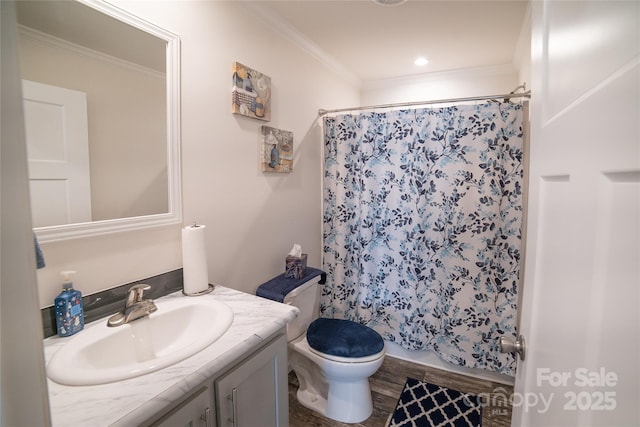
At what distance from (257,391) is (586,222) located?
1050 mm

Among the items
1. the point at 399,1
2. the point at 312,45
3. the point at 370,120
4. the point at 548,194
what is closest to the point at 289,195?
the point at 370,120

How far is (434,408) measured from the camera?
1.80 metres

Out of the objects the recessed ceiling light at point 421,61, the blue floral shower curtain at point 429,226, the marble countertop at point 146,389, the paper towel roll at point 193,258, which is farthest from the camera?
the recessed ceiling light at point 421,61

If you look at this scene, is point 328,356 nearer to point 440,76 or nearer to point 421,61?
point 421,61

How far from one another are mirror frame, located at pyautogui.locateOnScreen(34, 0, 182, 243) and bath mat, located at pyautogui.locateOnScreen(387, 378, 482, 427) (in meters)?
1.62

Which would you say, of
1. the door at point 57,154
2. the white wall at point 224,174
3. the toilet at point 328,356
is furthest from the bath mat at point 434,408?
the door at point 57,154

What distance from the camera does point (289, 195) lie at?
2.10 meters

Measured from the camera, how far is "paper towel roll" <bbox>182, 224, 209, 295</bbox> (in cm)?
127

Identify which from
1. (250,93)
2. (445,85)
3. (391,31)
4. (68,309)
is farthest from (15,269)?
(445,85)

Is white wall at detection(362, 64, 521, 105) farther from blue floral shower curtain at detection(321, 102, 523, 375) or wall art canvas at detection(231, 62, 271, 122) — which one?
wall art canvas at detection(231, 62, 271, 122)

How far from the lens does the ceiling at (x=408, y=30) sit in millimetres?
1735

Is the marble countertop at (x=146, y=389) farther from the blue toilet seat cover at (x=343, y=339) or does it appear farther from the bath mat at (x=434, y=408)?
the bath mat at (x=434, y=408)

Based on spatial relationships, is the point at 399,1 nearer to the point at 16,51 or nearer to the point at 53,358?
the point at 16,51

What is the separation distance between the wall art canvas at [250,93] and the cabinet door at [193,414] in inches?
50.3
